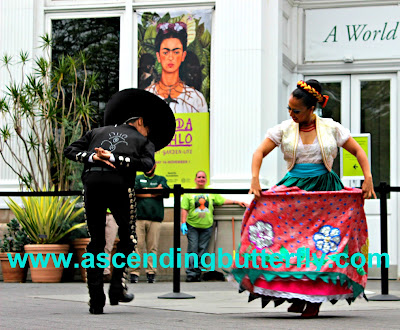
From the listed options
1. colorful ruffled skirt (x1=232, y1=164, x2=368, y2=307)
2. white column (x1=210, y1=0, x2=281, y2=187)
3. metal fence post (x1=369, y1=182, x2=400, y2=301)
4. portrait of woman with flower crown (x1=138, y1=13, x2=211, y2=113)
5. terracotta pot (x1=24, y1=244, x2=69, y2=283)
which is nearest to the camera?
colorful ruffled skirt (x1=232, y1=164, x2=368, y2=307)

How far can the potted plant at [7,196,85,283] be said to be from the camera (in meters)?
12.8

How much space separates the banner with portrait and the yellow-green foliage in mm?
1571

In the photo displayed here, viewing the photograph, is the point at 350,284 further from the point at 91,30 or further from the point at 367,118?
the point at 91,30

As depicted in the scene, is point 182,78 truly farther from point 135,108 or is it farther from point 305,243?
point 305,243

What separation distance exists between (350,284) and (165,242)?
6.60m

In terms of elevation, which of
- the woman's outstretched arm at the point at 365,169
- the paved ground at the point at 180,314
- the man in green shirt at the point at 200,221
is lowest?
the paved ground at the point at 180,314

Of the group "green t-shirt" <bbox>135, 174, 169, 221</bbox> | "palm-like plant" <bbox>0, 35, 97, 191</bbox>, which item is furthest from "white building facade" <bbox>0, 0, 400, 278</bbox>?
"green t-shirt" <bbox>135, 174, 169, 221</bbox>

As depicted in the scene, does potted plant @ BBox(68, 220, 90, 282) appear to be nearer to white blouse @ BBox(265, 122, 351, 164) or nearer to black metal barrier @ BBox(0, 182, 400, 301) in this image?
black metal barrier @ BBox(0, 182, 400, 301)

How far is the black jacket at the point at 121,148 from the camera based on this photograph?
7527mm

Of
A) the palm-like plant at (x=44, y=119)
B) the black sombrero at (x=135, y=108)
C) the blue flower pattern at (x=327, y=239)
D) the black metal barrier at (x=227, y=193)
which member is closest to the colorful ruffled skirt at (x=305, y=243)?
the blue flower pattern at (x=327, y=239)

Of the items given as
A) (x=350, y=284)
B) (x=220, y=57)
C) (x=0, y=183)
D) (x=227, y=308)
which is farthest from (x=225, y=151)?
(x=350, y=284)

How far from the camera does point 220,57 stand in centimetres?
1367

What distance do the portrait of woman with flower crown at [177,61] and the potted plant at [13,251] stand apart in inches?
112

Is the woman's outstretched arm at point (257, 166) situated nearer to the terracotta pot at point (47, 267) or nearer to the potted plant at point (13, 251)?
the terracotta pot at point (47, 267)
